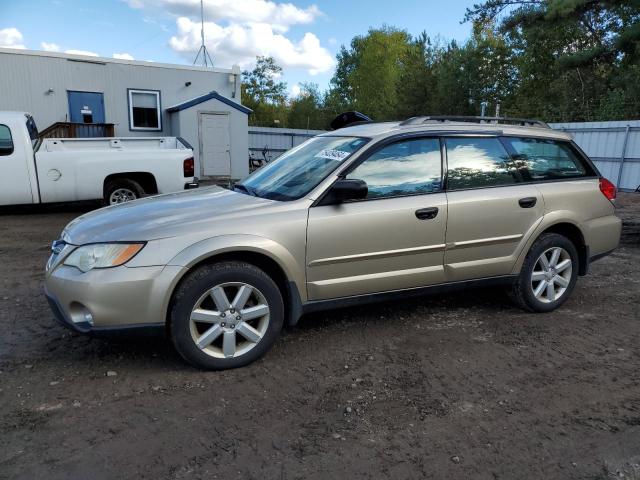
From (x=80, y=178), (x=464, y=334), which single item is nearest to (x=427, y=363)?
(x=464, y=334)

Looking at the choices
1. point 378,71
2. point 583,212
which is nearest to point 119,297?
point 583,212

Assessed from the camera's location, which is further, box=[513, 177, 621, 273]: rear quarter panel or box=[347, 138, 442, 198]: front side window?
box=[513, 177, 621, 273]: rear quarter panel

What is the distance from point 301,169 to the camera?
4.14 m

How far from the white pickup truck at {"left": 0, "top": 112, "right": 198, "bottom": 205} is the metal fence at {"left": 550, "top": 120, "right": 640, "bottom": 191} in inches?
424

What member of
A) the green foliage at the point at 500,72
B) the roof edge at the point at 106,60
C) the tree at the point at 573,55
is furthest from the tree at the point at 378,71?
the roof edge at the point at 106,60

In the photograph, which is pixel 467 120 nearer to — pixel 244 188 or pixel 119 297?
pixel 244 188

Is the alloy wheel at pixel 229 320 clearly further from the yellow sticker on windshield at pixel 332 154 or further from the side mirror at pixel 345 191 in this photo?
the yellow sticker on windshield at pixel 332 154

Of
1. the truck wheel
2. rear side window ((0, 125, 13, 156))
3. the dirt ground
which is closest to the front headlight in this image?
the dirt ground

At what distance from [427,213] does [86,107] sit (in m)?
14.4

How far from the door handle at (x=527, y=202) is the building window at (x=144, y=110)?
14600mm

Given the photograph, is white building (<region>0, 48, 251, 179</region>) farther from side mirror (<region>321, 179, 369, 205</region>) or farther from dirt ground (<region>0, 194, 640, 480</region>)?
side mirror (<region>321, 179, 369, 205</region>)

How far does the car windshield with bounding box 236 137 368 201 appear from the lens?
3852mm

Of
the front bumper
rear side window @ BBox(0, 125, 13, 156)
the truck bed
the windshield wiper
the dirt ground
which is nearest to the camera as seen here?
the dirt ground

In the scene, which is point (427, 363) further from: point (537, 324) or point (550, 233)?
point (550, 233)
